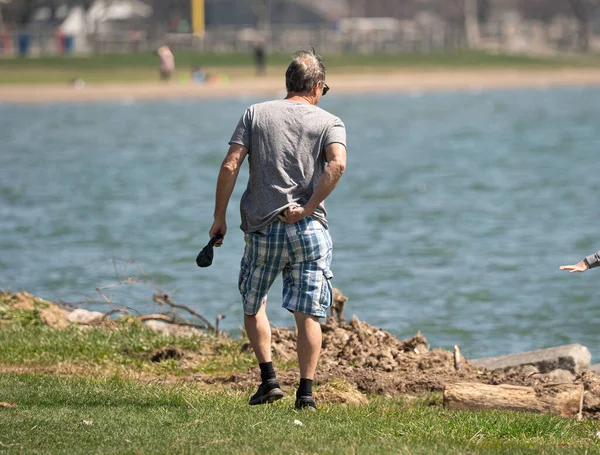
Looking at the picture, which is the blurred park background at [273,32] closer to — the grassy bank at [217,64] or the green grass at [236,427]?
the grassy bank at [217,64]

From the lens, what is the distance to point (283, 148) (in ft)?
22.3

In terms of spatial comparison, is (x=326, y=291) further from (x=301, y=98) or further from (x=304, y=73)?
(x=304, y=73)

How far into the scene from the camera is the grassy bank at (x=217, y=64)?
6100 centimetres

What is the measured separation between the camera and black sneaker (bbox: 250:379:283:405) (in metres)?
7.12

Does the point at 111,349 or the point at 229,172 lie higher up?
the point at 229,172

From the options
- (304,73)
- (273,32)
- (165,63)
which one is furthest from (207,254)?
(273,32)

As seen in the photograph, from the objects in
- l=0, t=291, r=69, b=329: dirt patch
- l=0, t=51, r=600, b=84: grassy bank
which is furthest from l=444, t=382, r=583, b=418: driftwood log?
l=0, t=51, r=600, b=84: grassy bank

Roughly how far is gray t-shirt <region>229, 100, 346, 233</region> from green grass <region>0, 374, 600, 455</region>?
3.86 feet

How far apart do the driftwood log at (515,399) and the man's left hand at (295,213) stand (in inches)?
75.7

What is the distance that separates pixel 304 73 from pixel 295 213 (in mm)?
846

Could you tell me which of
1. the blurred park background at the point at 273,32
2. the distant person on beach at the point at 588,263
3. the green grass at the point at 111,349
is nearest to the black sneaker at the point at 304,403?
the distant person on beach at the point at 588,263

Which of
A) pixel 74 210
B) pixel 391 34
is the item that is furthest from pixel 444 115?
pixel 391 34

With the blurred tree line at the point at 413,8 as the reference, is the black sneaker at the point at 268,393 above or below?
above

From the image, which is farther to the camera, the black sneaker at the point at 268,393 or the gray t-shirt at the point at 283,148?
the black sneaker at the point at 268,393
